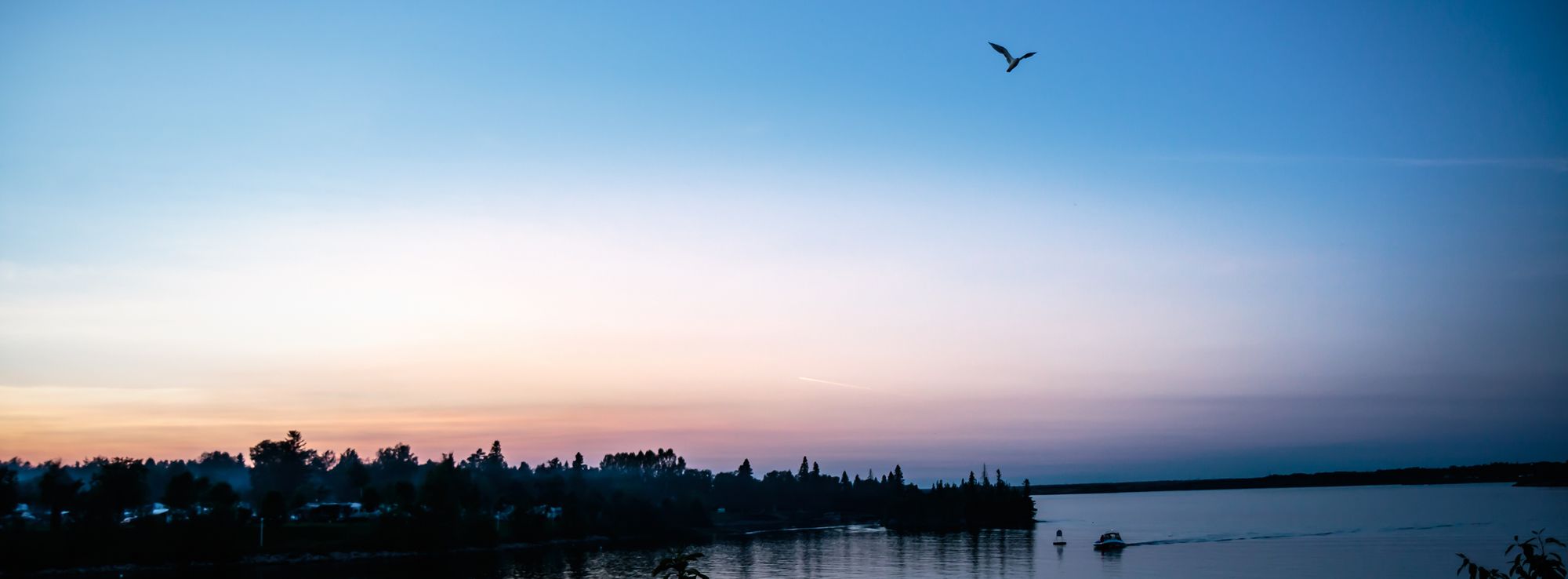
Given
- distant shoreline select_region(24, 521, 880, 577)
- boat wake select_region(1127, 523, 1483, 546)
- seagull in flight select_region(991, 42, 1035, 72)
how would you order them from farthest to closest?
boat wake select_region(1127, 523, 1483, 546) < distant shoreline select_region(24, 521, 880, 577) < seagull in flight select_region(991, 42, 1035, 72)

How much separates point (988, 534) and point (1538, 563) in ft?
589

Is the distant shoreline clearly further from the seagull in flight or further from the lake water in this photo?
the seagull in flight

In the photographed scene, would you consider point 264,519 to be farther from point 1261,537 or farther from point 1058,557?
point 1261,537

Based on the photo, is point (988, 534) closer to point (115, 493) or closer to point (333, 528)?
point (333, 528)

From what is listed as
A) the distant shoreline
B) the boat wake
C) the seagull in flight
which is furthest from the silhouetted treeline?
the seagull in flight

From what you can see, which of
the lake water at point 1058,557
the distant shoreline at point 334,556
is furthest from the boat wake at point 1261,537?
the distant shoreline at point 334,556

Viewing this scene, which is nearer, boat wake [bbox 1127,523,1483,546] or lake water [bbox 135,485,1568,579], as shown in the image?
lake water [bbox 135,485,1568,579]

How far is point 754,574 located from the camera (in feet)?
334

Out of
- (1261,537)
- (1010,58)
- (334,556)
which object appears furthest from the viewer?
(1261,537)

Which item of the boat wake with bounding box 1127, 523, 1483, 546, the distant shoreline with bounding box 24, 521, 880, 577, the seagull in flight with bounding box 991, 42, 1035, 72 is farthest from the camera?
the boat wake with bounding box 1127, 523, 1483, 546

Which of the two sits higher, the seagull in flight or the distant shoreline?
the seagull in flight

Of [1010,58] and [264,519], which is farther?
[264,519]

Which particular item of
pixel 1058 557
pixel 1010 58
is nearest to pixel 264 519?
pixel 1058 557

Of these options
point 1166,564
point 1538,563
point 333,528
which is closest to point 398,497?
point 333,528
